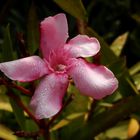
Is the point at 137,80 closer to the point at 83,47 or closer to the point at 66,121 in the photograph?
the point at 66,121

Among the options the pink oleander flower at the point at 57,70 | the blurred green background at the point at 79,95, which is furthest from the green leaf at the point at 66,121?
the pink oleander flower at the point at 57,70

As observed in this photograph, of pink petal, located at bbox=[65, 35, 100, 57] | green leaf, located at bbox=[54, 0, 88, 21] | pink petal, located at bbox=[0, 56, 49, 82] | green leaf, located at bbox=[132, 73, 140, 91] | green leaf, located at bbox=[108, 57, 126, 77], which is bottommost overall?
green leaf, located at bbox=[132, 73, 140, 91]

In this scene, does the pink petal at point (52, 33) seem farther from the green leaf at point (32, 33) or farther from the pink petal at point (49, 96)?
the green leaf at point (32, 33)

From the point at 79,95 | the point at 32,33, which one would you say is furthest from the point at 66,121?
the point at 32,33

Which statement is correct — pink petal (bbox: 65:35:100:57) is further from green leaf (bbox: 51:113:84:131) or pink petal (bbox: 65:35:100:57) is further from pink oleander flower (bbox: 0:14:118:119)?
green leaf (bbox: 51:113:84:131)

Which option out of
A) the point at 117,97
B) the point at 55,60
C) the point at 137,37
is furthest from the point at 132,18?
the point at 55,60

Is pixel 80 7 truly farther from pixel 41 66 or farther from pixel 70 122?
pixel 70 122

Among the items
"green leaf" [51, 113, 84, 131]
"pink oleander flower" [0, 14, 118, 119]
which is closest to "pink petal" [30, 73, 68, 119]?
"pink oleander flower" [0, 14, 118, 119]
